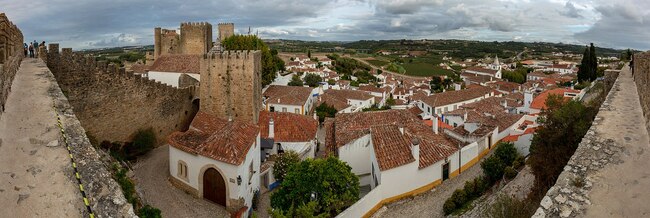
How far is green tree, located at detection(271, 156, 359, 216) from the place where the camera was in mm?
11133

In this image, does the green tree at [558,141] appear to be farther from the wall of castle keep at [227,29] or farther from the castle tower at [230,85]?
the wall of castle keep at [227,29]

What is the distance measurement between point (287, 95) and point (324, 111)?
115 inches

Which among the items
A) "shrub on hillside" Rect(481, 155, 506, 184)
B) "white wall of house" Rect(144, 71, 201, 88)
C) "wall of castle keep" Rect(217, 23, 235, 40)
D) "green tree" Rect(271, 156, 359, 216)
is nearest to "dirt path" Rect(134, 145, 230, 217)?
"green tree" Rect(271, 156, 359, 216)

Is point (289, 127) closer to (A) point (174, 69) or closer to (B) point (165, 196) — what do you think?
(B) point (165, 196)

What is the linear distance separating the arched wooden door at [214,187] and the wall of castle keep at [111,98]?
4.26 metres

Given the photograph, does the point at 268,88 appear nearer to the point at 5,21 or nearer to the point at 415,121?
the point at 415,121

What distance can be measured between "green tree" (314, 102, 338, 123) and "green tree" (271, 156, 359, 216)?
20.2 m

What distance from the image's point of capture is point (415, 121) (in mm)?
18906

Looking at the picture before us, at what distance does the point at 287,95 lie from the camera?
3256 cm

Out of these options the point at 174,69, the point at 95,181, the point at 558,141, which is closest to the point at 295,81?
the point at 174,69

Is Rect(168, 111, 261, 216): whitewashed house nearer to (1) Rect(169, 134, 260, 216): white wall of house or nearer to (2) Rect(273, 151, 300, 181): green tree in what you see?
(1) Rect(169, 134, 260, 216): white wall of house

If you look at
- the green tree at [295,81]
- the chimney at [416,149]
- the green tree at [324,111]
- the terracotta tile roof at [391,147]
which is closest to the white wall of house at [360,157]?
the terracotta tile roof at [391,147]

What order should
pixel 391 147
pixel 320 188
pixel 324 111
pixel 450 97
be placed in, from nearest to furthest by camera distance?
pixel 320 188
pixel 391 147
pixel 324 111
pixel 450 97

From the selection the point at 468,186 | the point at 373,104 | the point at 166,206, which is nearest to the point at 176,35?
the point at 373,104
